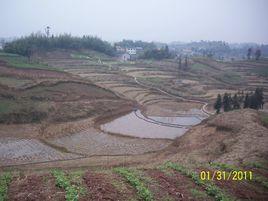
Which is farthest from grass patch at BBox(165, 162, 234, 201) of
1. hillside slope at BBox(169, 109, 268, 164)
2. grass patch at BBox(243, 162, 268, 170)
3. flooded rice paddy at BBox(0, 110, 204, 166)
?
flooded rice paddy at BBox(0, 110, 204, 166)

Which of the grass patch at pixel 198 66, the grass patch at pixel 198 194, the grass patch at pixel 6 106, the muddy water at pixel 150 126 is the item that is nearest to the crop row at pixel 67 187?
the grass patch at pixel 198 194

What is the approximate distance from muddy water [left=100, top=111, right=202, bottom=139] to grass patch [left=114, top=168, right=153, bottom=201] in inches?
681

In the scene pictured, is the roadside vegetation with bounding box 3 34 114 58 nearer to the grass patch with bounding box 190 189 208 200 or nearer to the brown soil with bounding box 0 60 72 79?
the brown soil with bounding box 0 60 72 79

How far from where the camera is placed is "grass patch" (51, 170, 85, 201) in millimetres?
10384

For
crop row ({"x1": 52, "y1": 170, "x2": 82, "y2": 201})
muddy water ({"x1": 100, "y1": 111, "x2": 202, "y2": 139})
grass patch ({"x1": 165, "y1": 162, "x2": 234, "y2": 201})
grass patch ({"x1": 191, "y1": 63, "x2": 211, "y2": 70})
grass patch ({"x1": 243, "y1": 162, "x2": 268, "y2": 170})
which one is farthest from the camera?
grass patch ({"x1": 191, "y1": 63, "x2": 211, "y2": 70})

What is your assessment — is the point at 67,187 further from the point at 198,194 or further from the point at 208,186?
the point at 208,186

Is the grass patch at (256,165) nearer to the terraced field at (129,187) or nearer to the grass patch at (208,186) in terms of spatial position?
the terraced field at (129,187)

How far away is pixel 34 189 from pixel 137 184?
3532mm

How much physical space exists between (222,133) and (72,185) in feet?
55.7

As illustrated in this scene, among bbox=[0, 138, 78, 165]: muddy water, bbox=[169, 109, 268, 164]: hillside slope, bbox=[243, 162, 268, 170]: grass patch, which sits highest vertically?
bbox=[243, 162, 268, 170]: grass patch

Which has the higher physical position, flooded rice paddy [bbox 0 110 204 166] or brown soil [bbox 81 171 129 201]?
brown soil [bbox 81 171 129 201]

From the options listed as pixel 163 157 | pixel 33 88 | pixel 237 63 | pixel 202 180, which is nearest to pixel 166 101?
pixel 33 88

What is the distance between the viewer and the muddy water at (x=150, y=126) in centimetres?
3150

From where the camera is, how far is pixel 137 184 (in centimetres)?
1186
